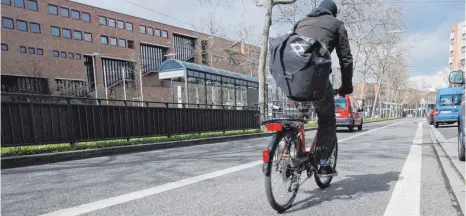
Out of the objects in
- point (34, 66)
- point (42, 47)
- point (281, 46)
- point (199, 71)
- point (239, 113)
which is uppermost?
point (42, 47)

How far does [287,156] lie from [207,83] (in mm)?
16350

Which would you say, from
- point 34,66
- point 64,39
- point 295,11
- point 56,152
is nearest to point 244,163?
point 56,152

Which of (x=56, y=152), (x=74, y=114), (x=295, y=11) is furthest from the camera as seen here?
(x=295, y=11)

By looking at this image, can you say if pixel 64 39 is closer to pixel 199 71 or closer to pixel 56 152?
pixel 199 71

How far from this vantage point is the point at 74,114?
23.9 feet

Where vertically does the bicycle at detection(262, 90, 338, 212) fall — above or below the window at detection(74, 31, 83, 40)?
below

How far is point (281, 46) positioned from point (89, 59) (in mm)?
47169

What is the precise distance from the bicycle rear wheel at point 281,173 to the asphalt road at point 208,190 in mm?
144

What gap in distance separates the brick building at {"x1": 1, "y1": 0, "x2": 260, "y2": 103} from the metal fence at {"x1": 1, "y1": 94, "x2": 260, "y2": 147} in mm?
18449

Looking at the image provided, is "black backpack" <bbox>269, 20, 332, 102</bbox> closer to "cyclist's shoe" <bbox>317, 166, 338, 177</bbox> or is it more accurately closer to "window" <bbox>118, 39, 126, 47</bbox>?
"cyclist's shoe" <bbox>317, 166, 338, 177</bbox>

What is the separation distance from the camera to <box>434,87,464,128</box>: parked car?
17030 millimetres

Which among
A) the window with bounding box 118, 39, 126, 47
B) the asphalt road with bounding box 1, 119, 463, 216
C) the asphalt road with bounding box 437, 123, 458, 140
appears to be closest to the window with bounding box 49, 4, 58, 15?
the window with bounding box 118, 39, 126, 47

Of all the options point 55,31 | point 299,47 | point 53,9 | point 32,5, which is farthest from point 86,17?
point 299,47

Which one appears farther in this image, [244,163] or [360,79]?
[360,79]
